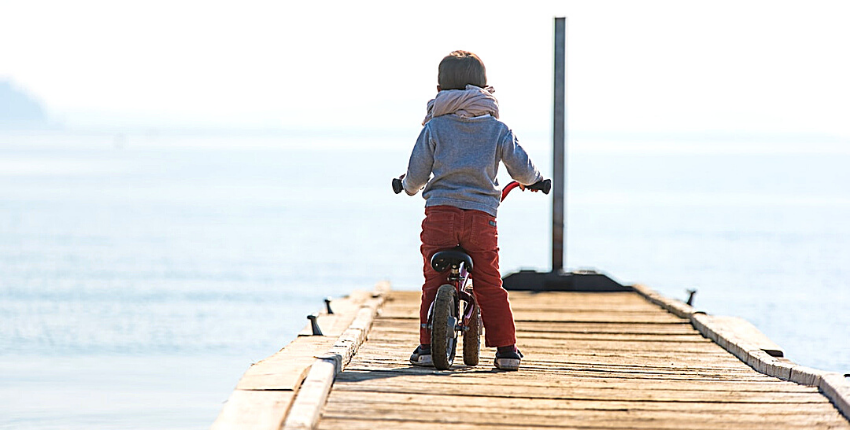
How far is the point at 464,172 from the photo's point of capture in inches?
212

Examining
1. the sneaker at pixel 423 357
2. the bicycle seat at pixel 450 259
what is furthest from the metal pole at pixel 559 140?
the bicycle seat at pixel 450 259

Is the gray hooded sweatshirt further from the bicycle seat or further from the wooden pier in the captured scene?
the wooden pier

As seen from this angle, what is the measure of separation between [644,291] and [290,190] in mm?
43089

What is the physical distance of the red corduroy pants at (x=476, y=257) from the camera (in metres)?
5.39

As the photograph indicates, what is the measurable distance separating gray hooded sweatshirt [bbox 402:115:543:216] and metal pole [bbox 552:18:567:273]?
4532 mm

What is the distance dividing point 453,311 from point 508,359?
39 cm

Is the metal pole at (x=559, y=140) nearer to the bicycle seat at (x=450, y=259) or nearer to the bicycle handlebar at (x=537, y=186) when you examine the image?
the bicycle handlebar at (x=537, y=186)

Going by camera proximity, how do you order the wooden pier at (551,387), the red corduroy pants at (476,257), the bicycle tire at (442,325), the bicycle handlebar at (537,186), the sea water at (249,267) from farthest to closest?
1. the sea water at (249,267)
2. the bicycle handlebar at (537,186)
3. the red corduroy pants at (476,257)
4. the bicycle tire at (442,325)
5. the wooden pier at (551,387)

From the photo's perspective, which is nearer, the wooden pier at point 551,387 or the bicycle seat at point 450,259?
the wooden pier at point 551,387

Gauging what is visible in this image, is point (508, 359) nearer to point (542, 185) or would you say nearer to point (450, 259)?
point (450, 259)

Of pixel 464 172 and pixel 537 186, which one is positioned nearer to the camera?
pixel 464 172

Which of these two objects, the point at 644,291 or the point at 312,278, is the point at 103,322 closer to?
the point at 312,278

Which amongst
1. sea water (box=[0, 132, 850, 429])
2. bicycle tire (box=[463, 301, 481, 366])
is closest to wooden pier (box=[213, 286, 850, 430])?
bicycle tire (box=[463, 301, 481, 366])

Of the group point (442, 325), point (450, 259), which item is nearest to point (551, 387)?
point (442, 325)
